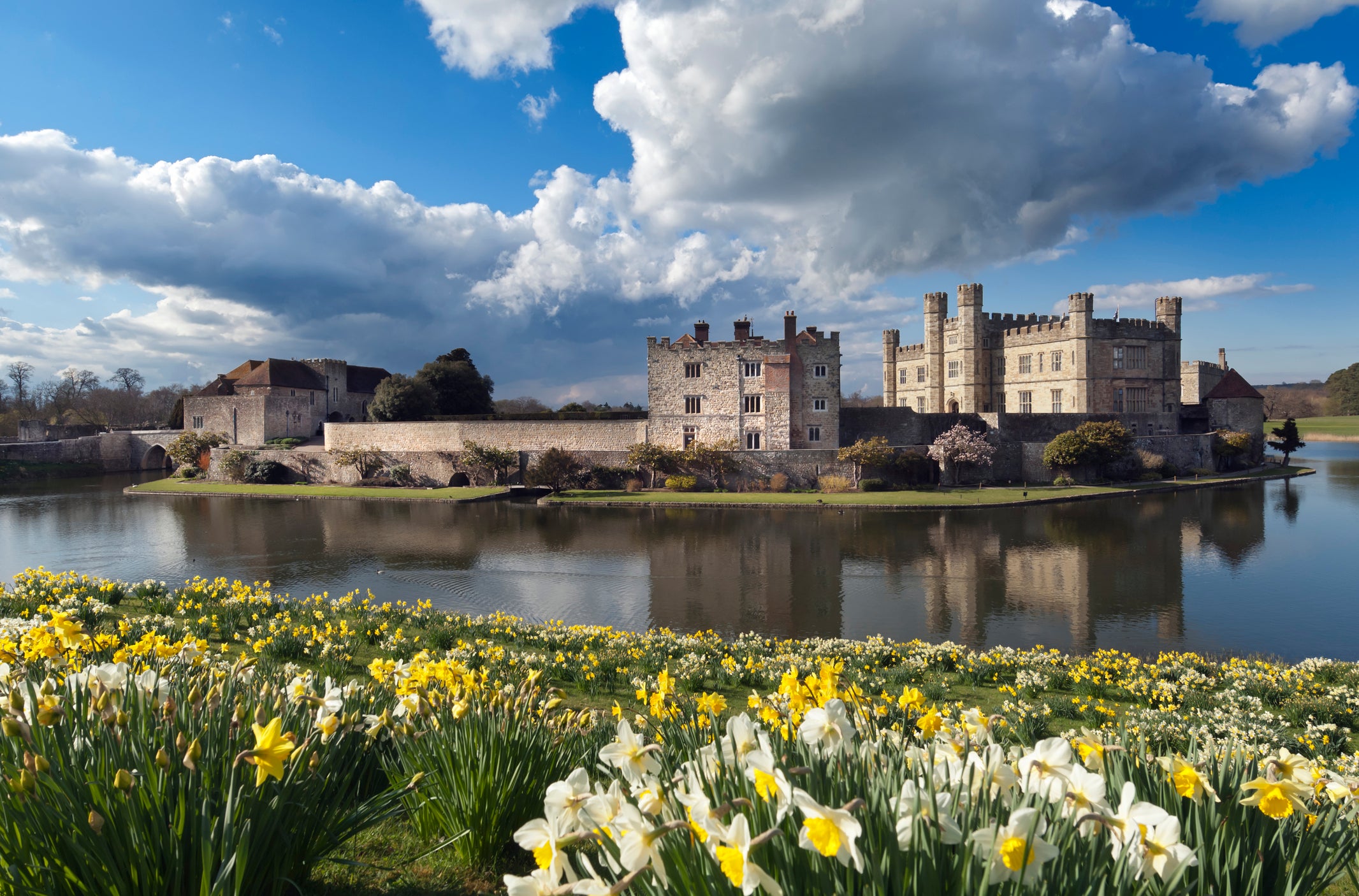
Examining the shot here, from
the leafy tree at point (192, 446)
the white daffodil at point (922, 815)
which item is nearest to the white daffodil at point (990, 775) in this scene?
the white daffodil at point (922, 815)

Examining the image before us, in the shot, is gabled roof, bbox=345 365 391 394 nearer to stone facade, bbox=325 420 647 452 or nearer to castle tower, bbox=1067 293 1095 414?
stone facade, bbox=325 420 647 452

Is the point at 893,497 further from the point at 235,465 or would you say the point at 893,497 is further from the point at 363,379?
the point at 363,379

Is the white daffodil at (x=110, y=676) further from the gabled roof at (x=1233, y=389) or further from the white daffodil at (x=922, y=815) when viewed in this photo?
the gabled roof at (x=1233, y=389)

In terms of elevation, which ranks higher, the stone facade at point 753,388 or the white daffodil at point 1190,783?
the stone facade at point 753,388

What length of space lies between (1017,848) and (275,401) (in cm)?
6030

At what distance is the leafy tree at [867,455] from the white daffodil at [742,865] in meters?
35.2

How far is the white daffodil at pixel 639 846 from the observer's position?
1804 mm

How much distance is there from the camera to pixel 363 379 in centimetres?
6356

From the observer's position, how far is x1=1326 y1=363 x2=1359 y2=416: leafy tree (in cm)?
8450

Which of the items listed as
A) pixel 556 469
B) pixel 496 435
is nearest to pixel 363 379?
pixel 496 435

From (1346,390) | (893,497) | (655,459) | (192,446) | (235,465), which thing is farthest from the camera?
(1346,390)

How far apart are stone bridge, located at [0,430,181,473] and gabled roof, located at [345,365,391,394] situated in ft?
45.1

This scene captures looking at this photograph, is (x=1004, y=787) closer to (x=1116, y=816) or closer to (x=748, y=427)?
(x=1116, y=816)

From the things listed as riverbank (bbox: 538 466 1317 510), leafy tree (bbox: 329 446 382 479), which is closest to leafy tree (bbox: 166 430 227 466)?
leafy tree (bbox: 329 446 382 479)
